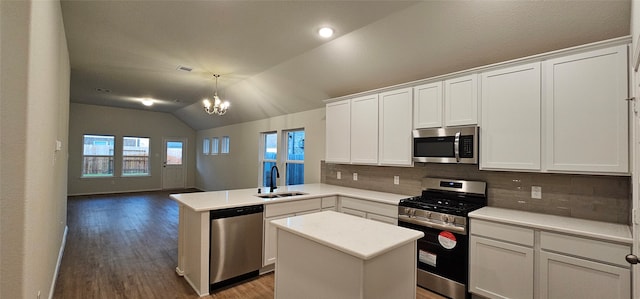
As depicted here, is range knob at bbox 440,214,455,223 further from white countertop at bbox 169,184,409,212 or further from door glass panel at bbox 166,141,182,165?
door glass panel at bbox 166,141,182,165

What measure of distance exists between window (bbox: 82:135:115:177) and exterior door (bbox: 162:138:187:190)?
1528 mm

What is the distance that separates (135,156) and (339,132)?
823 cm

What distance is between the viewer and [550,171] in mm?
2367

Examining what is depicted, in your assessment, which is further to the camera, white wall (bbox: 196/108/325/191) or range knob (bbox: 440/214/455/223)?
white wall (bbox: 196/108/325/191)

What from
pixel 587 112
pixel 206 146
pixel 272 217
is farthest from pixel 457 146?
pixel 206 146

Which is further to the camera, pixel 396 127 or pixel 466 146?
pixel 396 127

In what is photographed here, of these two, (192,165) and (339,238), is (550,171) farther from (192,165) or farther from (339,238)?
(192,165)

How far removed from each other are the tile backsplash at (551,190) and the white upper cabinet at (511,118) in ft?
1.13

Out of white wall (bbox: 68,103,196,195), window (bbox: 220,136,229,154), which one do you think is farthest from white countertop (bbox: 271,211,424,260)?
white wall (bbox: 68,103,196,195)

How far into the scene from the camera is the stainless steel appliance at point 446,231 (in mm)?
2603

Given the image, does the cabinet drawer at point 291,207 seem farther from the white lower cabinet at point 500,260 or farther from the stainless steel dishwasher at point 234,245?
the white lower cabinet at point 500,260

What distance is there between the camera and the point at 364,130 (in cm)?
386

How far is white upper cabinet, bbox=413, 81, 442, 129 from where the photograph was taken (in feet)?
10.1

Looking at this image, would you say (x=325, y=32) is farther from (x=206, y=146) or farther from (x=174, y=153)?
(x=174, y=153)
